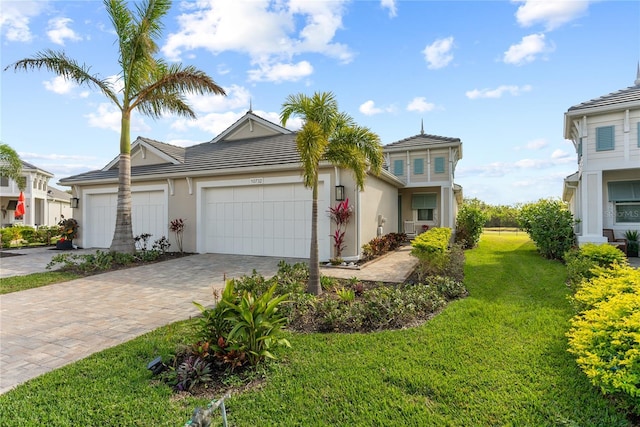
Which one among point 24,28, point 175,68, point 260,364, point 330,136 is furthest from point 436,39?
point 24,28

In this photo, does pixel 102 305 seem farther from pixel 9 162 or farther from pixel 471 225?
pixel 9 162

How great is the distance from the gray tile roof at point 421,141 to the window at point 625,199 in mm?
7450

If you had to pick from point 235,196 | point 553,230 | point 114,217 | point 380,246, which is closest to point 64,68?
point 114,217

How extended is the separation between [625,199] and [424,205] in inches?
365

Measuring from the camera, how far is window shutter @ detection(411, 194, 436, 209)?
1977 centimetres

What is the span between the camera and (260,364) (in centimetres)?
375

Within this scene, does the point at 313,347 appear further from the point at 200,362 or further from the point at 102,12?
the point at 102,12

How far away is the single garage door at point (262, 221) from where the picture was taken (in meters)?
11.5

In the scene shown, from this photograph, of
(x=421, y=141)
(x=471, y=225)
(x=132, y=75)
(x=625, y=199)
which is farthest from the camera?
(x=421, y=141)

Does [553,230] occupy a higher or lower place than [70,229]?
higher

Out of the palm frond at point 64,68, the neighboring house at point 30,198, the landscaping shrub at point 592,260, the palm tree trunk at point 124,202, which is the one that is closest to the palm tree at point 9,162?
Answer: the neighboring house at point 30,198

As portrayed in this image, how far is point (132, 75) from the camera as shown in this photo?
1112 cm

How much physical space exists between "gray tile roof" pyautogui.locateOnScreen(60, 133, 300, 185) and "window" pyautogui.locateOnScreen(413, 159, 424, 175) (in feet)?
28.1

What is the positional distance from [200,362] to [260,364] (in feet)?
2.24
